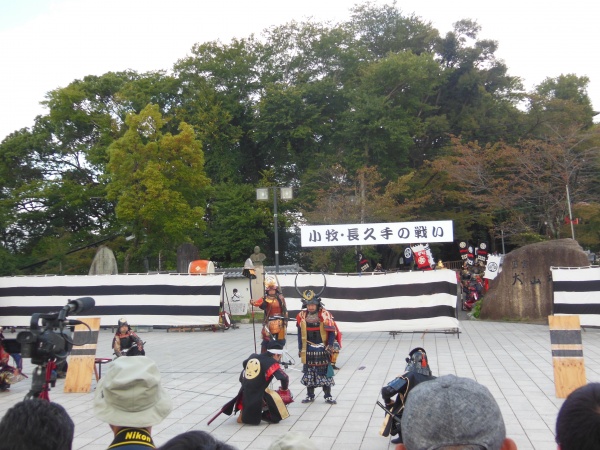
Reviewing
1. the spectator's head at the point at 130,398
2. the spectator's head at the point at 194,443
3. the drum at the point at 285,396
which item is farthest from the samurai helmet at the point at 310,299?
the spectator's head at the point at 194,443

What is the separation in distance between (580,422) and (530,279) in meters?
18.9

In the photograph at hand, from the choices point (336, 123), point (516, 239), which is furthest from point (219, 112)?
point (516, 239)

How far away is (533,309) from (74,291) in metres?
14.8

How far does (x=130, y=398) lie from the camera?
3.13m

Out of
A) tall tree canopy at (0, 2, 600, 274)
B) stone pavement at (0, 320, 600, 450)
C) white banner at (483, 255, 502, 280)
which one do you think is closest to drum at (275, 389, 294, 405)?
stone pavement at (0, 320, 600, 450)

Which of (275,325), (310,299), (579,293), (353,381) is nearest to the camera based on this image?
(310,299)

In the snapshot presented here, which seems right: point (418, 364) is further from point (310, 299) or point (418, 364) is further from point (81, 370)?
point (81, 370)

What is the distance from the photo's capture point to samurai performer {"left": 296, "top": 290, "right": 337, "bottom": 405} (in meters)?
9.09

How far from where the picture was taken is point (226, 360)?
13742 millimetres

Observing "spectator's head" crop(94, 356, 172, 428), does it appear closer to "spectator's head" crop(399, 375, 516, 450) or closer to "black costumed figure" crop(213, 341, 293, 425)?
"spectator's head" crop(399, 375, 516, 450)

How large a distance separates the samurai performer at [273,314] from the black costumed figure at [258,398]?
147 inches

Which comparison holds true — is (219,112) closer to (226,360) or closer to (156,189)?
(156,189)

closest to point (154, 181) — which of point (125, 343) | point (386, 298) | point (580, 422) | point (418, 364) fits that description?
point (386, 298)

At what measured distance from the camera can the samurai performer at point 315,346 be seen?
29.8ft
